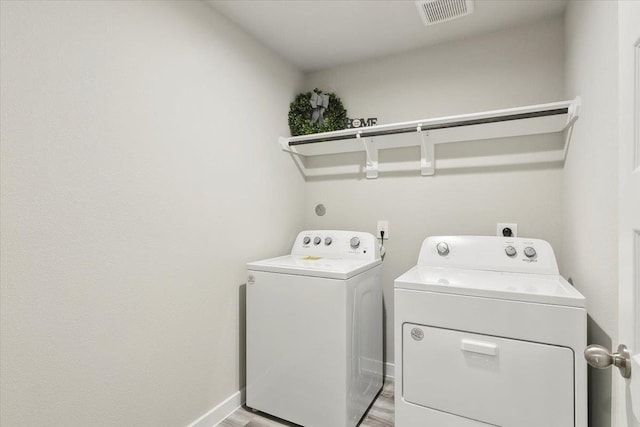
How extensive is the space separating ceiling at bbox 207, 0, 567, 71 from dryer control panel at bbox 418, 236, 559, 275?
1258 millimetres

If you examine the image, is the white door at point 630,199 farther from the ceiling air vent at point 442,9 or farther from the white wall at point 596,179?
the ceiling air vent at point 442,9

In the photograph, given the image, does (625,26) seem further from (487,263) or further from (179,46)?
(179,46)

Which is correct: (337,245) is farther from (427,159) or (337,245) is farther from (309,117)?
(309,117)

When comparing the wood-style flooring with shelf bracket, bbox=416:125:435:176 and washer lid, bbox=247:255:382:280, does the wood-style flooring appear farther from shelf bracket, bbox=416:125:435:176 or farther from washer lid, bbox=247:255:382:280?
shelf bracket, bbox=416:125:435:176

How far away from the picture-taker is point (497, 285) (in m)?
1.35

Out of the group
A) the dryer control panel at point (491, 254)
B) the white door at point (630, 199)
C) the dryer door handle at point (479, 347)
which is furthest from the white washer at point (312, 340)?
the white door at point (630, 199)

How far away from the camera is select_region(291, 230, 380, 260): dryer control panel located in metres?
2.10

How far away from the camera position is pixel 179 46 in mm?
1595

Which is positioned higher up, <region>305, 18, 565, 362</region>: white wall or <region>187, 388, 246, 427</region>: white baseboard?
<region>305, 18, 565, 362</region>: white wall

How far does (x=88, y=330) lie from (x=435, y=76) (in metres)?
2.32

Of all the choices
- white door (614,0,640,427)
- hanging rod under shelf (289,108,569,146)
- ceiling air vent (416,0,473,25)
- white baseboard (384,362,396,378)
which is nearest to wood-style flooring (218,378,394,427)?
white baseboard (384,362,396,378)

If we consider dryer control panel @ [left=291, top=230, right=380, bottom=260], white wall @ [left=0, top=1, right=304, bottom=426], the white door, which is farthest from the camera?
dryer control panel @ [left=291, top=230, right=380, bottom=260]

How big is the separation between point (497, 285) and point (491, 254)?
0.45m

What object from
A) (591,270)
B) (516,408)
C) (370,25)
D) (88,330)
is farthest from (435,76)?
(88,330)
